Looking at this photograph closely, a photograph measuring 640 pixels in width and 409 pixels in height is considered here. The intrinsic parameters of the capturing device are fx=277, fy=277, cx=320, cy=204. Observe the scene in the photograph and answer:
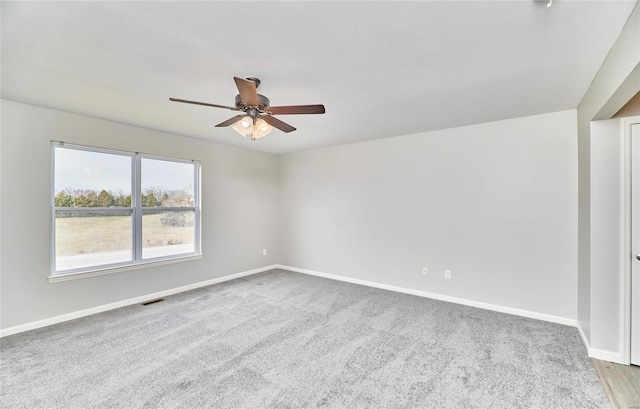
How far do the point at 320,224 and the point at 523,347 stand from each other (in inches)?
133

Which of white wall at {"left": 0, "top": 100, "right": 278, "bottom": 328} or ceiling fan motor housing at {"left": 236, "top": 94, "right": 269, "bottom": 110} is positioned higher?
ceiling fan motor housing at {"left": 236, "top": 94, "right": 269, "bottom": 110}

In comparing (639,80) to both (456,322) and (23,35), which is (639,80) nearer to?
(456,322)

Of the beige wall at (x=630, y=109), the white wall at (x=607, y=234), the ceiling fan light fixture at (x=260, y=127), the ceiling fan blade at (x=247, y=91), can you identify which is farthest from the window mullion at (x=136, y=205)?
the beige wall at (x=630, y=109)

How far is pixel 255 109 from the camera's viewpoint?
2281 mm

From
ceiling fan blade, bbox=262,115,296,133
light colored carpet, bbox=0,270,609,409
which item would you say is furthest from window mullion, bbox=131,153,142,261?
ceiling fan blade, bbox=262,115,296,133

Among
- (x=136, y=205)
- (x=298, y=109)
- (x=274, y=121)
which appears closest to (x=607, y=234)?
(x=298, y=109)

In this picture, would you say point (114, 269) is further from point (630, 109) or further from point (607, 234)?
point (630, 109)

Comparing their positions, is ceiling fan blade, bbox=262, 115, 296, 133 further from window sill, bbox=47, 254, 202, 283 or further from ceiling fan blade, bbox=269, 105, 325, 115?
window sill, bbox=47, 254, 202, 283

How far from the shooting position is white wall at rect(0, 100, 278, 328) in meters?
2.88

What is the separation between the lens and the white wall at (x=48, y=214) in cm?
288

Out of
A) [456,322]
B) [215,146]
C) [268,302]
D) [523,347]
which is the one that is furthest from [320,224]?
[523,347]

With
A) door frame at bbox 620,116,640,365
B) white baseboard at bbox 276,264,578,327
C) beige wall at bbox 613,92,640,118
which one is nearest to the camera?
beige wall at bbox 613,92,640,118

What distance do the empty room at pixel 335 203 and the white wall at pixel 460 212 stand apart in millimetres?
27

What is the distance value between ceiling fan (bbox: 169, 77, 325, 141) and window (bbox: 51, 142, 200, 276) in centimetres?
211
